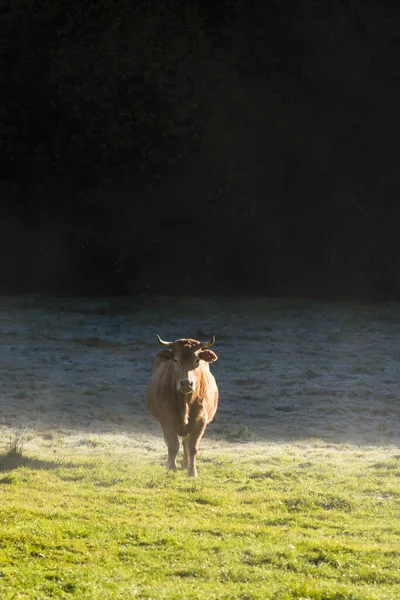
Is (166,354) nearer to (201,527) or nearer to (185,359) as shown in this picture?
(185,359)

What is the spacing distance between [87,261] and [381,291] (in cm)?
842

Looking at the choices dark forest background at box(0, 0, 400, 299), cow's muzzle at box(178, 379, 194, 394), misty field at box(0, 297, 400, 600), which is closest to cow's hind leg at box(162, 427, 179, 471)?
misty field at box(0, 297, 400, 600)

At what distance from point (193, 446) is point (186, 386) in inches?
41.1

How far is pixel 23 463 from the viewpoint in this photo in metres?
13.7

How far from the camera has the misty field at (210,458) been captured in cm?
848

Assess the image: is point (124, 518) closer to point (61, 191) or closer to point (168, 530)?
point (168, 530)

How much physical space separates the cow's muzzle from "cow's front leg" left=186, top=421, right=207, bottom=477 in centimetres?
92

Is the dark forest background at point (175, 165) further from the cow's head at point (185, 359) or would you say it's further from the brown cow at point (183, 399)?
the cow's head at point (185, 359)

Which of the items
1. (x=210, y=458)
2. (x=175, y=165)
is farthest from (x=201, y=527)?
(x=175, y=165)

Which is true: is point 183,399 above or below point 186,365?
below

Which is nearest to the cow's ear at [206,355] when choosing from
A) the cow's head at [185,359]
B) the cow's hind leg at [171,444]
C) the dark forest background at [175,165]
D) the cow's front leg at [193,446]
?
the cow's head at [185,359]

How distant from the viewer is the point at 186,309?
28656 millimetres

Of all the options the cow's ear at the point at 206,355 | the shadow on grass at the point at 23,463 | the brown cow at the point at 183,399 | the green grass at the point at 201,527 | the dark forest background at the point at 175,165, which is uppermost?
the dark forest background at the point at 175,165

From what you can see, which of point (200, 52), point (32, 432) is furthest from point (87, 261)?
point (32, 432)
